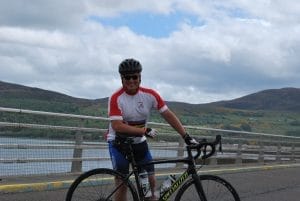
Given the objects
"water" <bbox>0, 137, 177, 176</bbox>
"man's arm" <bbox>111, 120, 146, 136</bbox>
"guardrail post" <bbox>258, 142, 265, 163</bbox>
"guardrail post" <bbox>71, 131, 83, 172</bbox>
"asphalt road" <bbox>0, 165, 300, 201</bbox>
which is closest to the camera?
"man's arm" <bbox>111, 120, 146, 136</bbox>

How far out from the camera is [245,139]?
18984 mm

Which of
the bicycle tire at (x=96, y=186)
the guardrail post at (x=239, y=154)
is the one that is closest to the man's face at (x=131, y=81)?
the bicycle tire at (x=96, y=186)

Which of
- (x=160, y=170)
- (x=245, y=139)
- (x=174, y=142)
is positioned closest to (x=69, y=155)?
(x=160, y=170)

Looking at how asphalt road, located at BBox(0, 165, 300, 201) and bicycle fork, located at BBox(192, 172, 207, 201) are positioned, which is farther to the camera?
asphalt road, located at BBox(0, 165, 300, 201)

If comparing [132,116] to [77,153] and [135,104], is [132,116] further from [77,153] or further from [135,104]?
[77,153]

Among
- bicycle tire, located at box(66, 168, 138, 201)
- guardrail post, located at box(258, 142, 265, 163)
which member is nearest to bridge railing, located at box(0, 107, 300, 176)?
bicycle tire, located at box(66, 168, 138, 201)

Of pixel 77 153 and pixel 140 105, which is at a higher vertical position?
pixel 140 105

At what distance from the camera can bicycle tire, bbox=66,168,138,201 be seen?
563cm

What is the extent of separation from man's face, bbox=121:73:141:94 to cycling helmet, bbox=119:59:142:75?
0.12 feet

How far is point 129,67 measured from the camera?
5.59 m

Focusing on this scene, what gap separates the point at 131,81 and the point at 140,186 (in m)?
0.99

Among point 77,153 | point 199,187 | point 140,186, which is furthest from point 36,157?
point 199,187

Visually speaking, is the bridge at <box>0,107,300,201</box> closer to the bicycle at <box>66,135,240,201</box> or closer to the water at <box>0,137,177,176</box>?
the water at <box>0,137,177,176</box>

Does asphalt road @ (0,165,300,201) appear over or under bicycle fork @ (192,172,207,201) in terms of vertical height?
under
